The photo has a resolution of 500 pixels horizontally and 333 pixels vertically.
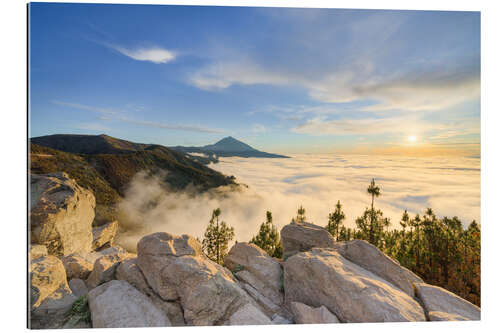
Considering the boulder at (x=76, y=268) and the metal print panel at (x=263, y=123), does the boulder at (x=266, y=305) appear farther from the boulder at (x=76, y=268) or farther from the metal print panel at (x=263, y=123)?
the boulder at (x=76, y=268)

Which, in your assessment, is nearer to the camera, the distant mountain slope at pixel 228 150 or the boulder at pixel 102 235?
the distant mountain slope at pixel 228 150

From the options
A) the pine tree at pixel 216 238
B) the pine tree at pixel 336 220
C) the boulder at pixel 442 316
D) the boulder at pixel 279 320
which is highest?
the boulder at pixel 442 316

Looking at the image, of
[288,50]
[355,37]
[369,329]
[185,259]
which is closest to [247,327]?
[185,259]

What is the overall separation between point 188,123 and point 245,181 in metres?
4.64

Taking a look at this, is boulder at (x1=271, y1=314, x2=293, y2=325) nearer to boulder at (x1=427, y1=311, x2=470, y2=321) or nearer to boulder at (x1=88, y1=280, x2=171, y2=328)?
boulder at (x1=88, y1=280, x2=171, y2=328)

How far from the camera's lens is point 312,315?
188 inches

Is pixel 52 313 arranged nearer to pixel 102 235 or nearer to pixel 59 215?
pixel 59 215

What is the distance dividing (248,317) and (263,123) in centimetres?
701

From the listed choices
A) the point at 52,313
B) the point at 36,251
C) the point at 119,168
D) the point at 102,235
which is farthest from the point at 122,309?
the point at 119,168

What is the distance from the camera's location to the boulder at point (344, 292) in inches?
175

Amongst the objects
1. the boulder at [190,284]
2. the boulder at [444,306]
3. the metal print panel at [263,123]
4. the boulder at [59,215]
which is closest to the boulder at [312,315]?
the metal print panel at [263,123]

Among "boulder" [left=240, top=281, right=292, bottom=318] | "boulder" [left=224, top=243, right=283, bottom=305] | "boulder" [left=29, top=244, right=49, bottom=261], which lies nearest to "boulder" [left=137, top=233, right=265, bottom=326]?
"boulder" [left=240, top=281, right=292, bottom=318]

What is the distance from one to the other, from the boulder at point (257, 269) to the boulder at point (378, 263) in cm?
248
